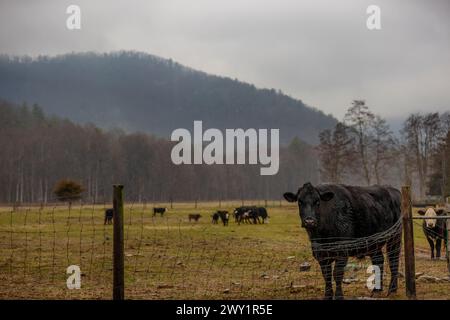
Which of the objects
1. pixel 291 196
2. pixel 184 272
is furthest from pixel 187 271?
pixel 291 196

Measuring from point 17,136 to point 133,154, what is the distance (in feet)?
77.3

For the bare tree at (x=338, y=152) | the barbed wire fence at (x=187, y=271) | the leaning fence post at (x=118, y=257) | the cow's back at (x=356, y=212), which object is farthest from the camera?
the bare tree at (x=338, y=152)

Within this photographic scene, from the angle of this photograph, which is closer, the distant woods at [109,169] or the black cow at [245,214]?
the black cow at [245,214]

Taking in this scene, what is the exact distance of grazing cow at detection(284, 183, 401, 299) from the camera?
919cm

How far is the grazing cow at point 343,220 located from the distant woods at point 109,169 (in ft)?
254

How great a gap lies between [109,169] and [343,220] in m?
93.1

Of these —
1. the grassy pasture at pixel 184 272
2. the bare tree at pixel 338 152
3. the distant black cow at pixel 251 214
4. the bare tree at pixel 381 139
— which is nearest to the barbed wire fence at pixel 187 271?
the grassy pasture at pixel 184 272

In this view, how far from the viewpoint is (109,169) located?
99312 millimetres

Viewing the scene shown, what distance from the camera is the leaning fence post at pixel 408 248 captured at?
361 inches

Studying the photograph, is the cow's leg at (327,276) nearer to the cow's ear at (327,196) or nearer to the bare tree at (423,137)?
the cow's ear at (327,196)

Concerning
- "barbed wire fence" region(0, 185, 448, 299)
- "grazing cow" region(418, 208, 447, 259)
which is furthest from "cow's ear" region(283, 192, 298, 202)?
"grazing cow" region(418, 208, 447, 259)

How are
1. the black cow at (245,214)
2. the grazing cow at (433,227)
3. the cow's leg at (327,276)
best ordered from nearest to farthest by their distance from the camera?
the cow's leg at (327,276) < the grazing cow at (433,227) < the black cow at (245,214)
